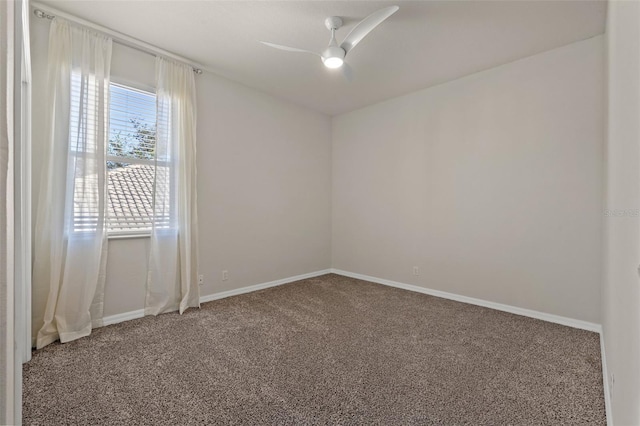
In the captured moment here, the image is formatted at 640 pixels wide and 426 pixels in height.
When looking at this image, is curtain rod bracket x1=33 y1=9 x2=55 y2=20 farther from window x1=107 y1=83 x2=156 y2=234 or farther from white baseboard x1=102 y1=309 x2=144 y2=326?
white baseboard x1=102 y1=309 x2=144 y2=326

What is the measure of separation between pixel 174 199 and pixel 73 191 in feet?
2.80

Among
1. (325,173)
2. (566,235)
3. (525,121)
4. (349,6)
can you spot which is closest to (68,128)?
(349,6)

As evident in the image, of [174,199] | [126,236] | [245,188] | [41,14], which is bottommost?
[126,236]

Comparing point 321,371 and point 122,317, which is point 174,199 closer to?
point 122,317

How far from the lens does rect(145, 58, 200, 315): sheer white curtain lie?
308cm

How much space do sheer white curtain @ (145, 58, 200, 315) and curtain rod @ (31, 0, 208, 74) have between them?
0.09 metres

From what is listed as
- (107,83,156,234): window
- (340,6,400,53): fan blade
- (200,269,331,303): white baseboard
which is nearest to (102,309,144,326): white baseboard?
(200,269,331,303): white baseboard

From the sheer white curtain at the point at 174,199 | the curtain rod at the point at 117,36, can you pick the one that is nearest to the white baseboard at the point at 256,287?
the sheer white curtain at the point at 174,199

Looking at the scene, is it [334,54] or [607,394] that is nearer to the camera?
[607,394]

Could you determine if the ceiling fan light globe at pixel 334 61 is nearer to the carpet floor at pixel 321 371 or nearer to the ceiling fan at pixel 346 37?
the ceiling fan at pixel 346 37

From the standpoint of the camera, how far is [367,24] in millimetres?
2164

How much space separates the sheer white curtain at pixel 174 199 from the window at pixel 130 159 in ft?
0.35

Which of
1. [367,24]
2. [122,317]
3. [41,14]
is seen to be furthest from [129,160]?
[367,24]

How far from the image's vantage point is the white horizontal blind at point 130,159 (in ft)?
9.39
